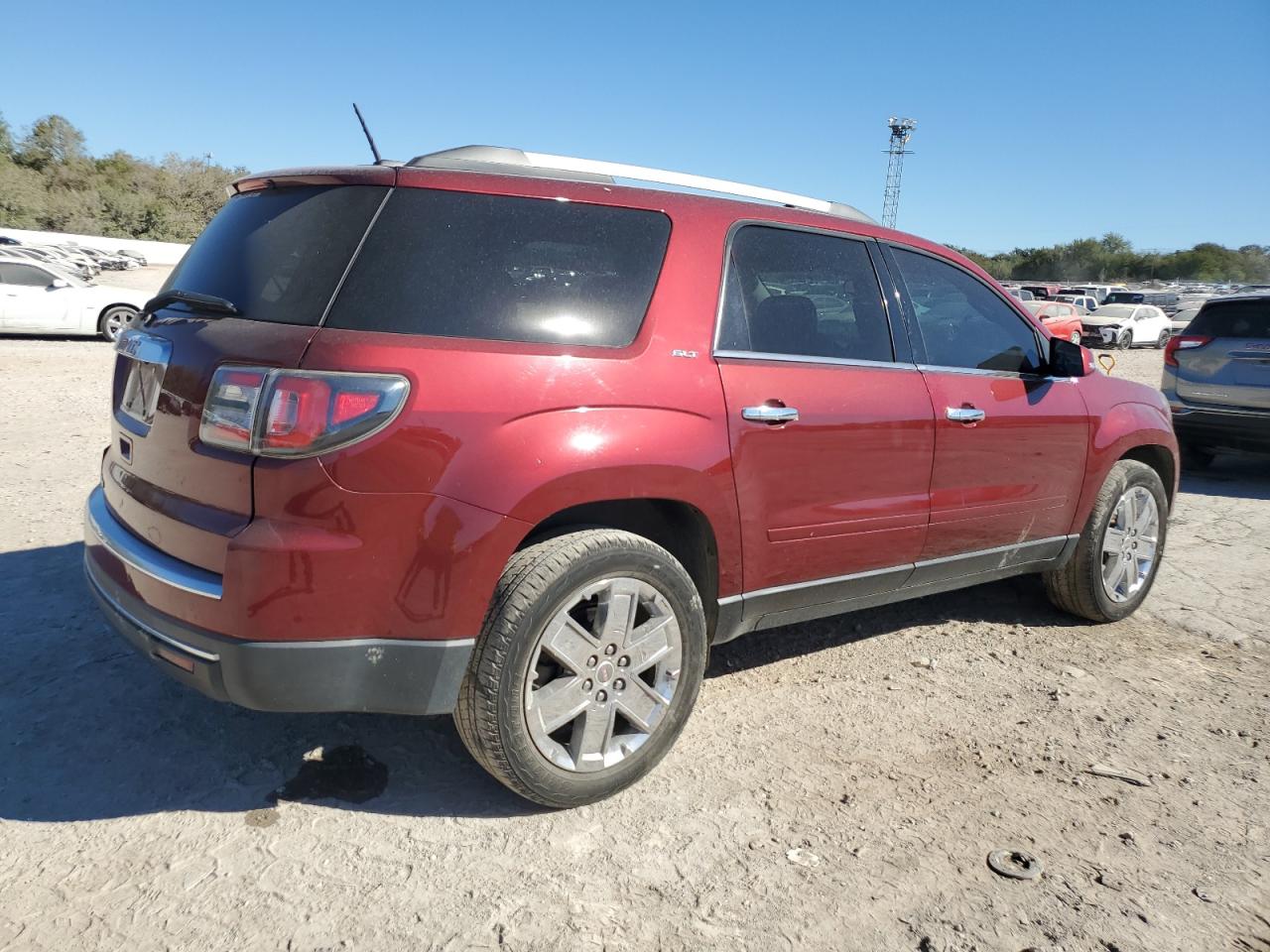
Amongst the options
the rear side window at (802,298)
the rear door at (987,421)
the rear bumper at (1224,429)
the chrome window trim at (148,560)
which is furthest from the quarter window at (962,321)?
the rear bumper at (1224,429)

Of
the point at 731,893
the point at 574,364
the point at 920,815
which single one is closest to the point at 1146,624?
the point at 920,815

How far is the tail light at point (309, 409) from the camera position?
2.33m

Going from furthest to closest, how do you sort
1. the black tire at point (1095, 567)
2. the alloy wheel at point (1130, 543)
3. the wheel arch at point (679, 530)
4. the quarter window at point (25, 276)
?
the quarter window at point (25, 276) < the alloy wheel at point (1130, 543) < the black tire at point (1095, 567) < the wheel arch at point (679, 530)

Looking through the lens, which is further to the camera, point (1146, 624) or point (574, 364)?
point (1146, 624)

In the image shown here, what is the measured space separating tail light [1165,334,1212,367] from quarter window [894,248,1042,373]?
536cm

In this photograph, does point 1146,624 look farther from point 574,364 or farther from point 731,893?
point 574,364

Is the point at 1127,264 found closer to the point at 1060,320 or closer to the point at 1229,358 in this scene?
Result: the point at 1060,320

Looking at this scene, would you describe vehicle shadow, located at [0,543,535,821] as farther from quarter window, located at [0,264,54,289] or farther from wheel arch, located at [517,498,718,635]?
quarter window, located at [0,264,54,289]

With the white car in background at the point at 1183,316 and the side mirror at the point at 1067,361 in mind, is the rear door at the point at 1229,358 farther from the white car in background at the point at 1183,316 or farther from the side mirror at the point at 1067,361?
the white car in background at the point at 1183,316

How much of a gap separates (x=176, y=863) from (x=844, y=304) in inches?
112

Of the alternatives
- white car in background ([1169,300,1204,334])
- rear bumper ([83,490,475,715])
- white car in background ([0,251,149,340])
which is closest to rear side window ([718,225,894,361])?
rear bumper ([83,490,475,715])

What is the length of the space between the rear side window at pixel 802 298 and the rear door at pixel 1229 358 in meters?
6.14

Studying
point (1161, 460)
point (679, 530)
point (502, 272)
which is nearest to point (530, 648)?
point (679, 530)

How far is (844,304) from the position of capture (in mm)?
3564
